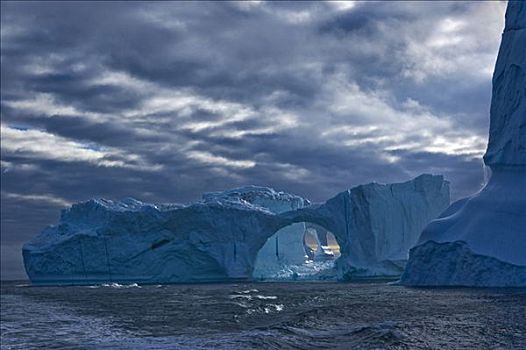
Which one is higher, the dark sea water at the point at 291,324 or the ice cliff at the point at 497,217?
the ice cliff at the point at 497,217

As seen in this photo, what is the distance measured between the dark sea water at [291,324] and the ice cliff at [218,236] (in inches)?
658

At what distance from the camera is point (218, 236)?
135 ft

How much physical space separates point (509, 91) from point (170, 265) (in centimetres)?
2310

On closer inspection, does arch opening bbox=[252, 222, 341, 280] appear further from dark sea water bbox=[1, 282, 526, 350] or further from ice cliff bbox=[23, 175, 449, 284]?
dark sea water bbox=[1, 282, 526, 350]

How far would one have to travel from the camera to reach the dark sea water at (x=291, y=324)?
12.2 m

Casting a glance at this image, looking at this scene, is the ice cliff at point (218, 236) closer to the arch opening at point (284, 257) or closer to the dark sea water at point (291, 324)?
the arch opening at point (284, 257)

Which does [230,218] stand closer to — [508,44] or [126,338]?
[508,44]

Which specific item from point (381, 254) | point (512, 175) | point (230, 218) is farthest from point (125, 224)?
point (512, 175)

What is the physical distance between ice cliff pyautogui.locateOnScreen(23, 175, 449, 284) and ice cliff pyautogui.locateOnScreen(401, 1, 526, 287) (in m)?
10.4

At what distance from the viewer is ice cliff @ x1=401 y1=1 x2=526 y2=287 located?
982 inches

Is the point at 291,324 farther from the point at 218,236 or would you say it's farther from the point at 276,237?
the point at 276,237

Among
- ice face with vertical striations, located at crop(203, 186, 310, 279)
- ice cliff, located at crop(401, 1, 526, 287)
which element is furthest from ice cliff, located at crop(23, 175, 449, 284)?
ice cliff, located at crop(401, 1, 526, 287)

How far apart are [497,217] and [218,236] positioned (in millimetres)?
19288

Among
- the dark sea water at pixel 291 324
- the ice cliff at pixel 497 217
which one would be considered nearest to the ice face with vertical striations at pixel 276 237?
the ice cliff at pixel 497 217
